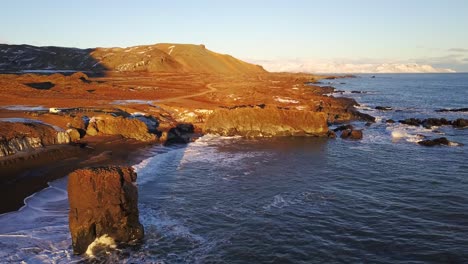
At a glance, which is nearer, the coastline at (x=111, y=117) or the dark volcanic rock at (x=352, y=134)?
the coastline at (x=111, y=117)

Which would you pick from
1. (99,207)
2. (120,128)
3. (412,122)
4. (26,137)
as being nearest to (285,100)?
(412,122)

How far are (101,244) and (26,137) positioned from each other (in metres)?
16.9

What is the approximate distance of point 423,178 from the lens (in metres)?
26.4

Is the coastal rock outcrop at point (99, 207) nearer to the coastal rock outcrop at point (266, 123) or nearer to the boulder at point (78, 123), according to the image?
the boulder at point (78, 123)

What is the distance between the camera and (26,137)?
29469mm

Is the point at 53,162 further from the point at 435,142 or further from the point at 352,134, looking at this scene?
the point at 435,142

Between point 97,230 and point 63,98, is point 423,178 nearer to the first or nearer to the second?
point 97,230

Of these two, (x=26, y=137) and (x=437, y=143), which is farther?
(x=437, y=143)

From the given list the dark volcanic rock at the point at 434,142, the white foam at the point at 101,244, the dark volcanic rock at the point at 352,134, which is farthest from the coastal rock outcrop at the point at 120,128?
the dark volcanic rock at the point at 434,142

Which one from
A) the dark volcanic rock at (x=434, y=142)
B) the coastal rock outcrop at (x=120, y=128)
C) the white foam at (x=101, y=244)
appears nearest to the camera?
the white foam at (x=101, y=244)

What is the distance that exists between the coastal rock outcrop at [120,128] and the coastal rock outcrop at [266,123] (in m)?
8.16

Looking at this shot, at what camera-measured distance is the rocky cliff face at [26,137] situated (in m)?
27.6

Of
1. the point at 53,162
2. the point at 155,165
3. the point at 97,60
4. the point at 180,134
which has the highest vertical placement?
the point at 97,60

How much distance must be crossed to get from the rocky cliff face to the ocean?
20.5 ft
